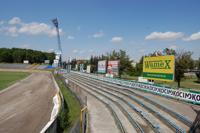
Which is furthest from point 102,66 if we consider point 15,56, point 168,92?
point 15,56

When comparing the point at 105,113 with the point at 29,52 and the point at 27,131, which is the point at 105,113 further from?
the point at 29,52

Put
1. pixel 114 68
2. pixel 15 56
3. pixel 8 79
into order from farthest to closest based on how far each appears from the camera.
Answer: pixel 15 56 < pixel 8 79 < pixel 114 68

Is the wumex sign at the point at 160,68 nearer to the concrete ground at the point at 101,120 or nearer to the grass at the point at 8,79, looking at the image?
the concrete ground at the point at 101,120

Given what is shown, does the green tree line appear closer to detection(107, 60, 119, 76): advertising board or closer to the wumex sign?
detection(107, 60, 119, 76): advertising board

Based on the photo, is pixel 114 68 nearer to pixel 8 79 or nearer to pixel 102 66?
pixel 102 66

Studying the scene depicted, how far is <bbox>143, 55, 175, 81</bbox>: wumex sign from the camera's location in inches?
1001

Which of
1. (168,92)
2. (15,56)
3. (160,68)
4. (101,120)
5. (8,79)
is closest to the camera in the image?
(101,120)

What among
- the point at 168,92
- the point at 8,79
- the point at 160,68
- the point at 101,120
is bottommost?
the point at 101,120

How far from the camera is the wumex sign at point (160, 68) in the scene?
25422mm

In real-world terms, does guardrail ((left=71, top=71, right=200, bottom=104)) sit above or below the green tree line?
below

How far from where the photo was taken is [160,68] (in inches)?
1077

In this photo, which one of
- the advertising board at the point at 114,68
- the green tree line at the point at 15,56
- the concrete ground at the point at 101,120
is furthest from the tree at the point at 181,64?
the green tree line at the point at 15,56

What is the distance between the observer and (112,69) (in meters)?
44.9

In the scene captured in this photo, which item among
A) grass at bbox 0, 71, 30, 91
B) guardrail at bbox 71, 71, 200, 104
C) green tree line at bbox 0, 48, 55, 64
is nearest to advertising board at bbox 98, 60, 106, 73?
guardrail at bbox 71, 71, 200, 104
